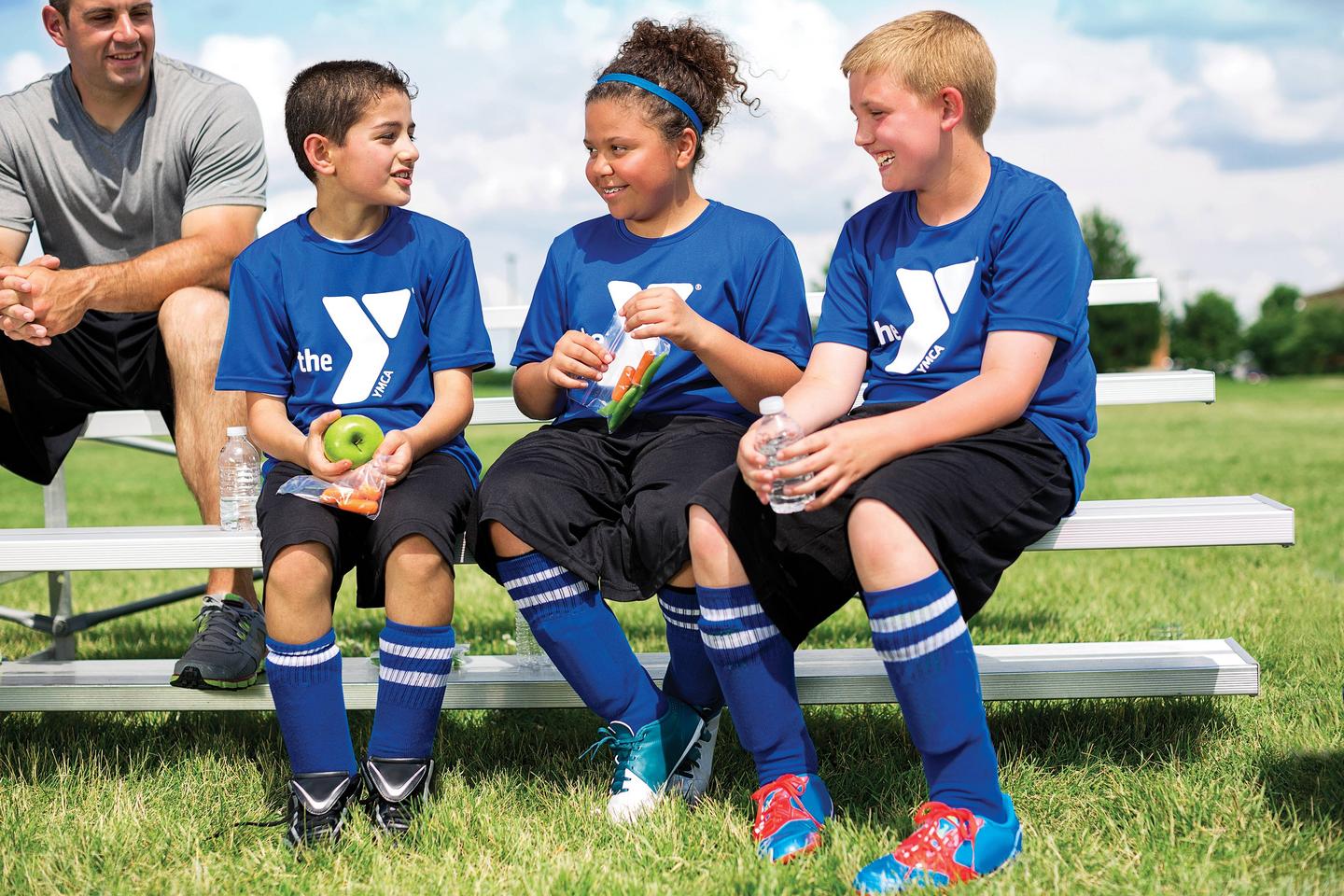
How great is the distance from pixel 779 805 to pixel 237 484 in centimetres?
179

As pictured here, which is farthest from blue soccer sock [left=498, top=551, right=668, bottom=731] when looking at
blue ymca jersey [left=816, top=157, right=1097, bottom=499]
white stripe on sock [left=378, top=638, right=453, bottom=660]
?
blue ymca jersey [left=816, top=157, right=1097, bottom=499]

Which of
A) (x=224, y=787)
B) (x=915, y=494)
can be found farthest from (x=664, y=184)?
(x=224, y=787)

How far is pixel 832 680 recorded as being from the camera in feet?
10.9

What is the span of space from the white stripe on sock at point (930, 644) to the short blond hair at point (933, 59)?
1.20 metres

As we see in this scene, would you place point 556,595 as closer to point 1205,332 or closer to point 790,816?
point 790,816

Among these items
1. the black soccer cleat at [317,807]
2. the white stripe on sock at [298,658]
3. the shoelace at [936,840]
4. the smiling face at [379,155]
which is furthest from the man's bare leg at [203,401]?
the shoelace at [936,840]

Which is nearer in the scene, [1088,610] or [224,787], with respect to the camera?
[224,787]

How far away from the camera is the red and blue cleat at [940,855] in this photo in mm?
2500

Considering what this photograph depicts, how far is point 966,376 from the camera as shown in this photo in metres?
2.97

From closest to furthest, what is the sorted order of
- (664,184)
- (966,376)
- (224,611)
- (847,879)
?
(847,879), (966,376), (664,184), (224,611)

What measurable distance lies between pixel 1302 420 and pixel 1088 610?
1911cm

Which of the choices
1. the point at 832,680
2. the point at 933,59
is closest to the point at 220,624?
the point at 832,680

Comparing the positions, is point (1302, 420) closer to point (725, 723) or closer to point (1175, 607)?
point (1175, 607)

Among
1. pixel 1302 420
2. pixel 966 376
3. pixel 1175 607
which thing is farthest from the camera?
pixel 1302 420
